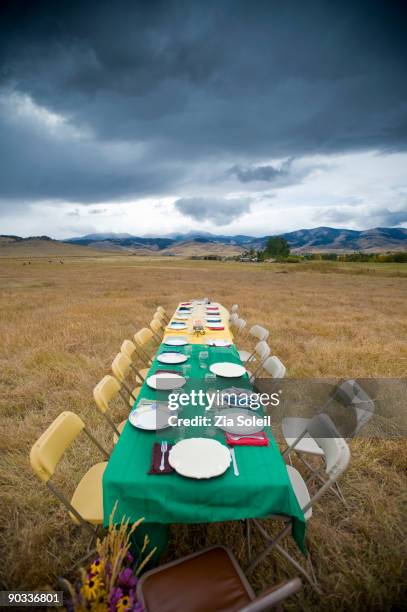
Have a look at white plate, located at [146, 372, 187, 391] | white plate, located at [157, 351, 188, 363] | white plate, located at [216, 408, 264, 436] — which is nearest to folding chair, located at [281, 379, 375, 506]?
white plate, located at [216, 408, 264, 436]

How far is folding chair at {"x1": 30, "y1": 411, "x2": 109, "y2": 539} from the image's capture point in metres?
1.99

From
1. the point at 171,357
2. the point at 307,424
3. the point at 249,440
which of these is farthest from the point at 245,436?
the point at 171,357

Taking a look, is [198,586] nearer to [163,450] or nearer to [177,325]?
[163,450]

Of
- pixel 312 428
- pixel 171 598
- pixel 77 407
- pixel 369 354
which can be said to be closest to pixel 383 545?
pixel 312 428

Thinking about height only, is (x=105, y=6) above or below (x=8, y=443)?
above

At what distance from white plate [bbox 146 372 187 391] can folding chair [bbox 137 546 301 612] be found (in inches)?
52.1

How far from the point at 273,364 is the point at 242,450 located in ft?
6.17

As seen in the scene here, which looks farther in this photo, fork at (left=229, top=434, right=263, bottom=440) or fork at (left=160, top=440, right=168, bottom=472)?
fork at (left=229, top=434, right=263, bottom=440)

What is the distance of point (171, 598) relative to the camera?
1.68 m

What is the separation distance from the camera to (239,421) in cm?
232

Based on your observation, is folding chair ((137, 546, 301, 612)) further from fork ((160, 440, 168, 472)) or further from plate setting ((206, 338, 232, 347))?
plate setting ((206, 338, 232, 347))

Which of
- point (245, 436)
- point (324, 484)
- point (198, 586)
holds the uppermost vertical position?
point (245, 436)

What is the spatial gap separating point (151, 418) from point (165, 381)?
630 mm

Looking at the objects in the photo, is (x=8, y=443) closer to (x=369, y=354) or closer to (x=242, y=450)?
(x=242, y=450)
